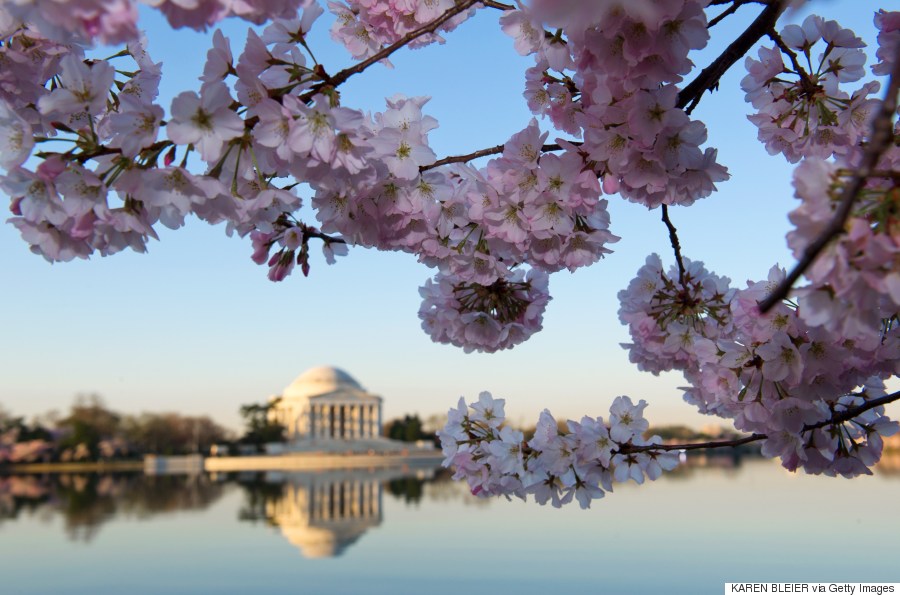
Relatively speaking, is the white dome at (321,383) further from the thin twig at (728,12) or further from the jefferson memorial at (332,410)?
the thin twig at (728,12)

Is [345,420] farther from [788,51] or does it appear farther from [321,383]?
[788,51]

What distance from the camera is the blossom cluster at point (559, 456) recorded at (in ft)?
11.6

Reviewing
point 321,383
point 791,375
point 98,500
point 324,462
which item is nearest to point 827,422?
point 791,375

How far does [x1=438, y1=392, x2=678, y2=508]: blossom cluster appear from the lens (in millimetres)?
3527

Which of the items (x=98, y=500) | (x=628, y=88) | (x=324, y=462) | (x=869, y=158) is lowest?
(x=98, y=500)

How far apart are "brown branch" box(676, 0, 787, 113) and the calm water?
1571 centimetres

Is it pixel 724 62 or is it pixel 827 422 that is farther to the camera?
pixel 827 422

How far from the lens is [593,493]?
11.7 ft

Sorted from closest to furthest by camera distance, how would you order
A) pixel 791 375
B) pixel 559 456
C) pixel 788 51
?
pixel 791 375 → pixel 788 51 → pixel 559 456

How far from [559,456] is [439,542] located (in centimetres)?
2011

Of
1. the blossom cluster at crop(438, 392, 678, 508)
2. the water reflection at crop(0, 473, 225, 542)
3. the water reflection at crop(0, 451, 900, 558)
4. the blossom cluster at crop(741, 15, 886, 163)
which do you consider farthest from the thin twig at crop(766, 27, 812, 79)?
the water reflection at crop(0, 473, 225, 542)

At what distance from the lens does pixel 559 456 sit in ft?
12.0

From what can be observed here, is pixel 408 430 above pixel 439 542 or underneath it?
above

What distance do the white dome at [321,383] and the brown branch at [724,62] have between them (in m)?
83.6
